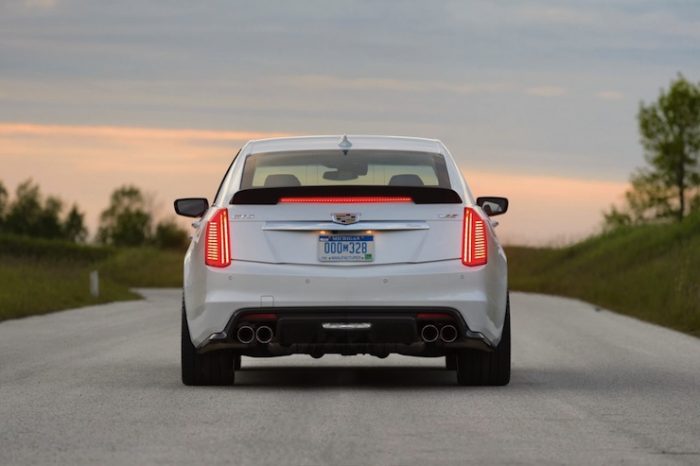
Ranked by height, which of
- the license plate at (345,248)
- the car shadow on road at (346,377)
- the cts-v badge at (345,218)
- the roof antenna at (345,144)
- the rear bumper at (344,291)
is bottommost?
the car shadow on road at (346,377)

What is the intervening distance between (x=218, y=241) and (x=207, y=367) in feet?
3.90

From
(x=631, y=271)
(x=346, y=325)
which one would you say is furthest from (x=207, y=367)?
(x=631, y=271)

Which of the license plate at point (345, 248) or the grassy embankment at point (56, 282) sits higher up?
the license plate at point (345, 248)

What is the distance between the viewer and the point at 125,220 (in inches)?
7402

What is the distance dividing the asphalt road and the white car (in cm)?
47

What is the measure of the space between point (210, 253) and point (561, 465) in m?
4.33

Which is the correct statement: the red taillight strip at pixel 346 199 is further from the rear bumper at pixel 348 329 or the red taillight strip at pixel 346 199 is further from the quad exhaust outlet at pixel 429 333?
the quad exhaust outlet at pixel 429 333

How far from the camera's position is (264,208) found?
37.3 feet

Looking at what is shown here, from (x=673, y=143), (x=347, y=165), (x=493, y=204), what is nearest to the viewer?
(x=347, y=165)

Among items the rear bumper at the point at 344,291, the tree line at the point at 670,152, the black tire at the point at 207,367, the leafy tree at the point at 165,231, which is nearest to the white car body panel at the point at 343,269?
the rear bumper at the point at 344,291

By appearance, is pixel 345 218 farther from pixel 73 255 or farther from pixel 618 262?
pixel 73 255

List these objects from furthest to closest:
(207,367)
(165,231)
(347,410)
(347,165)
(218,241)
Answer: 1. (165,231)
2. (347,165)
3. (207,367)
4. (218,241)
5. (347,410)

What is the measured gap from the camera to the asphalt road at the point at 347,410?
830 cm

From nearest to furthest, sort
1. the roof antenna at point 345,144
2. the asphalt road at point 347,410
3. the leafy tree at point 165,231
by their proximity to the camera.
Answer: the asphalt road at point 347,410 < the roof antenna at point 345,144 < the leafy tree at point 165,231
